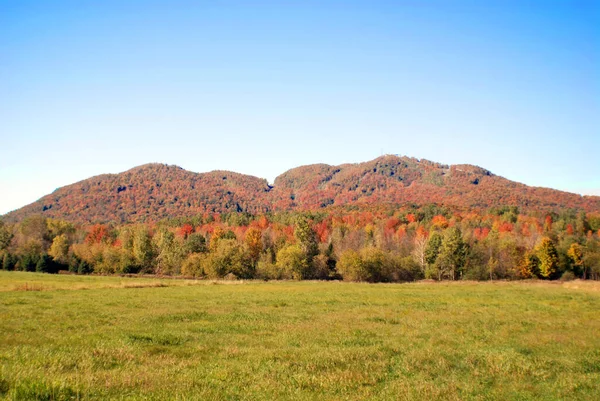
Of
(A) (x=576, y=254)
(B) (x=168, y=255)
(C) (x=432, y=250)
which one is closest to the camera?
(B) (x=168, y=255)

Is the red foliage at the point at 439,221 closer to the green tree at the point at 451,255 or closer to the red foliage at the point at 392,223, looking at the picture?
the red foliage at the point at 392,223

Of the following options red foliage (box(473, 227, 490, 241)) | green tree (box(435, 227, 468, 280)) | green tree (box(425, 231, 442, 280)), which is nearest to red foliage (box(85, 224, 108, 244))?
green tree (box(425, 231, 442, 280))

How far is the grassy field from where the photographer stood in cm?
1158

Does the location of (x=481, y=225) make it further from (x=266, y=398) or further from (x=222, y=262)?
(x=266, y=398)

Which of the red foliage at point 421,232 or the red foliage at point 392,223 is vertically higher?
the red foliage at point 392,223

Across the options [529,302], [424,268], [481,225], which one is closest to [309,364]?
[529,302]

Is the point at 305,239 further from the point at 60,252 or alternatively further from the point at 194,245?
the point at 60,252

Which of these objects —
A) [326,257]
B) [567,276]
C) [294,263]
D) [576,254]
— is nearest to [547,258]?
[567,276]

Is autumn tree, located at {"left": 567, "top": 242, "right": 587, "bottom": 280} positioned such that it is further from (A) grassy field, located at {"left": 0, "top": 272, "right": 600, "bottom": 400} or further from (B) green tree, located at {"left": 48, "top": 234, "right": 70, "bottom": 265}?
(B) green tree, located at {"left": 48, "top": 234, "right": 70, "bottom": 265}

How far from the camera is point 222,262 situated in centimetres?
8600

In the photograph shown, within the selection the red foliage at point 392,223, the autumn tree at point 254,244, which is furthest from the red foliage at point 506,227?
the autumn tree at point 254,244

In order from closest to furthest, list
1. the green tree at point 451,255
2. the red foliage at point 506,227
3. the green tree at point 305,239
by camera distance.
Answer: the green tree at point 451,255 → the green tree at point 305,239 → the red foliage at point 506,227

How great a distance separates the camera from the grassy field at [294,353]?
38.0 feet

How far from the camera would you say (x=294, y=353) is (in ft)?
55.1
